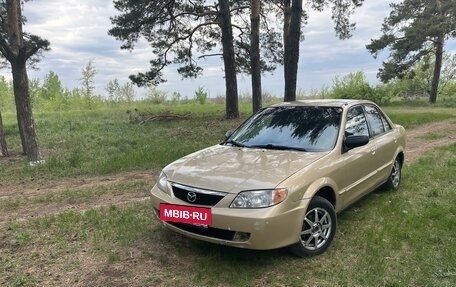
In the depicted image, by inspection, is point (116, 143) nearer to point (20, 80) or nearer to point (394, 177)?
point (20, 80)

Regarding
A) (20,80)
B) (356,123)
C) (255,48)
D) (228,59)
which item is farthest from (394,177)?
(228,59)

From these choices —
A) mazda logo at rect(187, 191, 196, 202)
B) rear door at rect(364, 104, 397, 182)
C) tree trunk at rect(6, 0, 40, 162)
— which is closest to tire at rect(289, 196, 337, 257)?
mazda logo at rect(187, 191, 196, 202)

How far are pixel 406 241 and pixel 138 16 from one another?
1431cm

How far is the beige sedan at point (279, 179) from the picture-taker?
3.57 metres

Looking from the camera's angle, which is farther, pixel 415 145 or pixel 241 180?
pixel 415 145

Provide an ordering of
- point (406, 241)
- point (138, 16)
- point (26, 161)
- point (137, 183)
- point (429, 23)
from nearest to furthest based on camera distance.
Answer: point (406, 241)
point (137, 183)
point (26, 161)
point (138, 16)
point (429, 23)

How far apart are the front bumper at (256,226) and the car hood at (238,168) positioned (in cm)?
20

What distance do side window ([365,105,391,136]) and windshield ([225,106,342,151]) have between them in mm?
853

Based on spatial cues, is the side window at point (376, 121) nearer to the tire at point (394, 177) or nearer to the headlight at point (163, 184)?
the tire at point (394, 177)

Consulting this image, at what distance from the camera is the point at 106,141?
39.2 ft

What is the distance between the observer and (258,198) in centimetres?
356

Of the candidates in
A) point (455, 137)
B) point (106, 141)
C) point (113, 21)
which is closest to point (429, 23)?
point (455, 137)

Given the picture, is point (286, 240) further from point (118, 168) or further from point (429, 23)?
point (429, 23)

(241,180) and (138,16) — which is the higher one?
(138,16)
